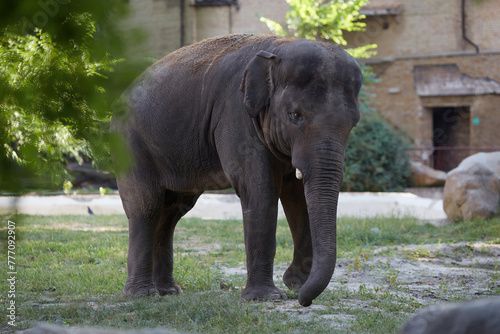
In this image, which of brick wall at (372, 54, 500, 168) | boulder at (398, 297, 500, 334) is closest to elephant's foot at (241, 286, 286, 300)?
boulder at (398, 297, 500, 334)

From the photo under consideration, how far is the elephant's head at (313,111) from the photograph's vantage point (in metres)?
5.30

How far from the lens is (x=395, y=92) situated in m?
26.6

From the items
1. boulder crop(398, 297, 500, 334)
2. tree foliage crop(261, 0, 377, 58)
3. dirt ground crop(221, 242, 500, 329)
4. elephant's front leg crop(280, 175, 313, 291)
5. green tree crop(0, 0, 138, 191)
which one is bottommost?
dirt ground crop(221, 242, 500, 329)

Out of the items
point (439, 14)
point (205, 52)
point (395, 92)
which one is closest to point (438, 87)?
point (395, 92)

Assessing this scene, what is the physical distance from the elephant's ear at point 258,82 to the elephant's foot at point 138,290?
207 centimetres

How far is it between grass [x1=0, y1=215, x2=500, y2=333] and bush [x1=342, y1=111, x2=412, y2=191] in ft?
33.6

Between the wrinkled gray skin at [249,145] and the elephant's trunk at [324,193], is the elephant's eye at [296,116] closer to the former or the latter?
the wrinkled gray skin at [249,145]

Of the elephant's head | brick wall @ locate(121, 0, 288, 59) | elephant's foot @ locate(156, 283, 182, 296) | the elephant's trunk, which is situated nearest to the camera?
the elephant's trunk

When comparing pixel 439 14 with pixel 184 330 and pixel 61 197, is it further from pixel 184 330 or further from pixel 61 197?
pixel 184 330

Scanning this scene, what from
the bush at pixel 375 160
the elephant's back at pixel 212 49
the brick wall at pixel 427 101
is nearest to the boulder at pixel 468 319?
the elephant's back at pixel 212 49

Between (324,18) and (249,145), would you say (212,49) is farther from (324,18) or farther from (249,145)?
(324,18)

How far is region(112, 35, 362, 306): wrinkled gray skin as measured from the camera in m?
5.36

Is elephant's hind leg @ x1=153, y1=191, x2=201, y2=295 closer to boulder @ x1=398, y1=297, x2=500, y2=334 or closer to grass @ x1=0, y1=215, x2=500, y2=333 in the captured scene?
grass @ x1=0, y1=215, x2=500, y2=333

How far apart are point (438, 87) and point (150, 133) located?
69.0 feet
